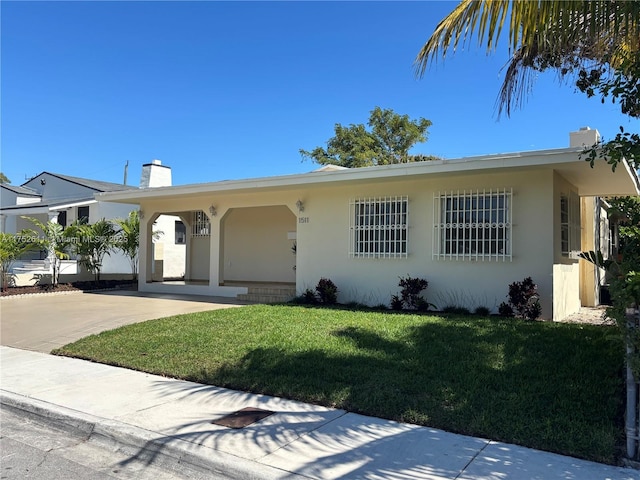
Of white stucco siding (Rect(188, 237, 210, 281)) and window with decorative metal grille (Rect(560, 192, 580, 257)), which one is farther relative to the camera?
white stucco siding (Rect(188, 237, 210, 281))

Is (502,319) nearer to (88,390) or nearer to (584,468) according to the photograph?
(584,468)

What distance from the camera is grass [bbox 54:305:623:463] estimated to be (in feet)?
14.3

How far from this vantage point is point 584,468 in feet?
11.6

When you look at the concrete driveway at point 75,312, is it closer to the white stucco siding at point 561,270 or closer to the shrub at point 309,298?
the shrub at point 309,298

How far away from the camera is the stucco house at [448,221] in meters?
9.91

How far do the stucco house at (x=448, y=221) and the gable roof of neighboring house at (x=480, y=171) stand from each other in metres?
0.02

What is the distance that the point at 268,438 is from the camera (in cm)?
421

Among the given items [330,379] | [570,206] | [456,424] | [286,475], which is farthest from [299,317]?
[570,206]

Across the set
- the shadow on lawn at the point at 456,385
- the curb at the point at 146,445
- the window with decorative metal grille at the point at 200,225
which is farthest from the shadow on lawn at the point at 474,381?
the window with decorative metal grille at the point at 200,225

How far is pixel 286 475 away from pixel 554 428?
93.2 inches

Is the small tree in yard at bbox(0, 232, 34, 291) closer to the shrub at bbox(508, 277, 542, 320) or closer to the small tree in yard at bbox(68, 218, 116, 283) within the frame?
the small tree in yard at bbox(68, 218, 116, 283)

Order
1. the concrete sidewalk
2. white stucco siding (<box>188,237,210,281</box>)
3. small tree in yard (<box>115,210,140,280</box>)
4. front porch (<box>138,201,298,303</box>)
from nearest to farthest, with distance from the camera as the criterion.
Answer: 1. the concrete sidewalk
2. front porch (<box>138,201,298,303</box>)
3. small tree in yard (<box>115,210,140,280</box>)
4. white stucco siding (<box>188,237,210,281</box>)

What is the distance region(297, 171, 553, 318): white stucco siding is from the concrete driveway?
289cm

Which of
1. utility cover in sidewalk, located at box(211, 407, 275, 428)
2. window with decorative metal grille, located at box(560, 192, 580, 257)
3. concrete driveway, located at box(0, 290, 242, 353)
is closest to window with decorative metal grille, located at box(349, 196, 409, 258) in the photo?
window with decorative metal grille, located at box(560, 192, 580, 257)
